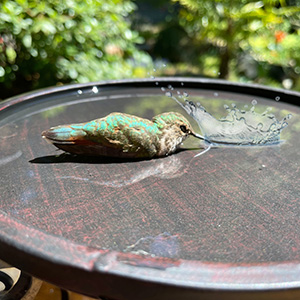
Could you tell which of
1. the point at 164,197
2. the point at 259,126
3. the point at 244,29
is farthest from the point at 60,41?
the point at 244,29

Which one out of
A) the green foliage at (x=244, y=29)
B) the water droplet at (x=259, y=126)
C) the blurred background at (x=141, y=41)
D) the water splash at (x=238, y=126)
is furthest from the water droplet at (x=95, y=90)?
the green foliage at (x=244, y=29)

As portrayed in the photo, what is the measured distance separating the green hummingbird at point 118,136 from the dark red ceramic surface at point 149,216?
5 centimetres

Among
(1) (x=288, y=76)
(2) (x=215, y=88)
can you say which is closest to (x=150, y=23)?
(1) (x=288, y=76)

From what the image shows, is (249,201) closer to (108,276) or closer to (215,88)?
(108,276)

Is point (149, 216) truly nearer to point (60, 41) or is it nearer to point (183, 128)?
point (183, 128)

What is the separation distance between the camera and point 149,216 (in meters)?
1.05

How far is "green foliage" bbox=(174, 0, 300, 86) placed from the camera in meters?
4.05

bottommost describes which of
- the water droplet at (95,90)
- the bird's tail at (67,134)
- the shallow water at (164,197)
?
the shallow water at (164,197)

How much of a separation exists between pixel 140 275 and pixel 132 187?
524 millimetres

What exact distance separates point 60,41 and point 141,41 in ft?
3.06

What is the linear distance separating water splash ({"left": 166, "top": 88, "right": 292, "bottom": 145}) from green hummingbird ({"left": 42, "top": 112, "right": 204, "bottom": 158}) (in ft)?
0.56

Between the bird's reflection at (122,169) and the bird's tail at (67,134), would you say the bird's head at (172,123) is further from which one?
the bird's tail at (67,134)

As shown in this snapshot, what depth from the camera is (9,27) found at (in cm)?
254

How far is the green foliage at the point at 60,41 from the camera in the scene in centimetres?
263
